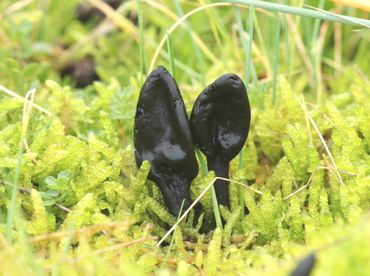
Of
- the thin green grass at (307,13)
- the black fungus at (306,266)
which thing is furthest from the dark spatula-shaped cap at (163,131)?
the black fungus at (306,266)

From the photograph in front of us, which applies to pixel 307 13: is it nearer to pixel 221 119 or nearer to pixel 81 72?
pixel 221 119

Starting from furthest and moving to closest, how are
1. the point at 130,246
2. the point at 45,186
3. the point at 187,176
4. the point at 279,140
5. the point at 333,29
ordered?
the point at 333,29
the point at 279,140
the point at 45,186
the point at 187,176
the point at 130,246

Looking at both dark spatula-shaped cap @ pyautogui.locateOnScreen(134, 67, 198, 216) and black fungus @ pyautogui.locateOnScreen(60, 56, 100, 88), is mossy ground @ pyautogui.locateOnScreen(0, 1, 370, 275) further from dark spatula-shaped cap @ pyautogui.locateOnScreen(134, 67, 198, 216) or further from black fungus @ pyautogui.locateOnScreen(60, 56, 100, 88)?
black fungus @ pyautogui.locateOnScreen(60, 56, 100, 88)

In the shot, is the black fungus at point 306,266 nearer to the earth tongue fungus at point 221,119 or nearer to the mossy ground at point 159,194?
the mossy ground at point 159,194

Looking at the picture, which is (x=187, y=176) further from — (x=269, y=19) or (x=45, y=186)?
(x=269, y=19)

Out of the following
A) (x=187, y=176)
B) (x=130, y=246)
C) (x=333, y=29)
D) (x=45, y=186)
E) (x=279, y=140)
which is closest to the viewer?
(x=130, y=246)

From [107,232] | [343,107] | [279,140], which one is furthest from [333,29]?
[107,232]

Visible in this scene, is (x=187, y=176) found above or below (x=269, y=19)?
below

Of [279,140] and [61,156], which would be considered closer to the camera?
[61,156]
